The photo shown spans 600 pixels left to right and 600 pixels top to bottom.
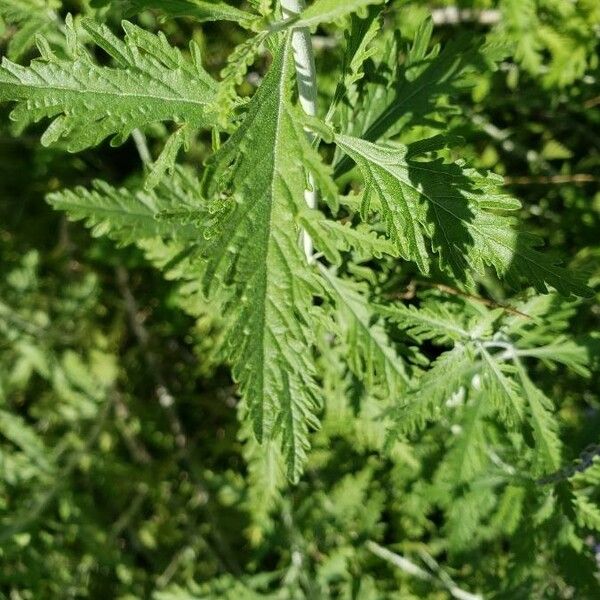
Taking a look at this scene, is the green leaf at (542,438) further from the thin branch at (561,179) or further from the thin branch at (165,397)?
the thin branch at (165,397)

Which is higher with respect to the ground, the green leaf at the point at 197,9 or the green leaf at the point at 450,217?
the green leaf at the point at 197,9

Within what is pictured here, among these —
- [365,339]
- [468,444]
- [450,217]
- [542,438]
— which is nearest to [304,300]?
[450,217]

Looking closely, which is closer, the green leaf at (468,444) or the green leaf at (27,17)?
the green leaf at (27,17)

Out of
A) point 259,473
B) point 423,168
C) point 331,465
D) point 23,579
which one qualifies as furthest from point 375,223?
point 23,579

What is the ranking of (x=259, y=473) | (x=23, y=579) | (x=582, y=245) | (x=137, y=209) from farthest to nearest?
(x=582, y=245) < (x=23, y=579) < (x=259, y=473) < (x=137, y=209)

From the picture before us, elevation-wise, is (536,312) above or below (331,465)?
above

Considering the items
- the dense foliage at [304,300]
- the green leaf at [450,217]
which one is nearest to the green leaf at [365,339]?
the dense foliage at [304,300]

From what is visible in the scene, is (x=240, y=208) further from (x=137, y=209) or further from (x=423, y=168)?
(x=137, y=209)
